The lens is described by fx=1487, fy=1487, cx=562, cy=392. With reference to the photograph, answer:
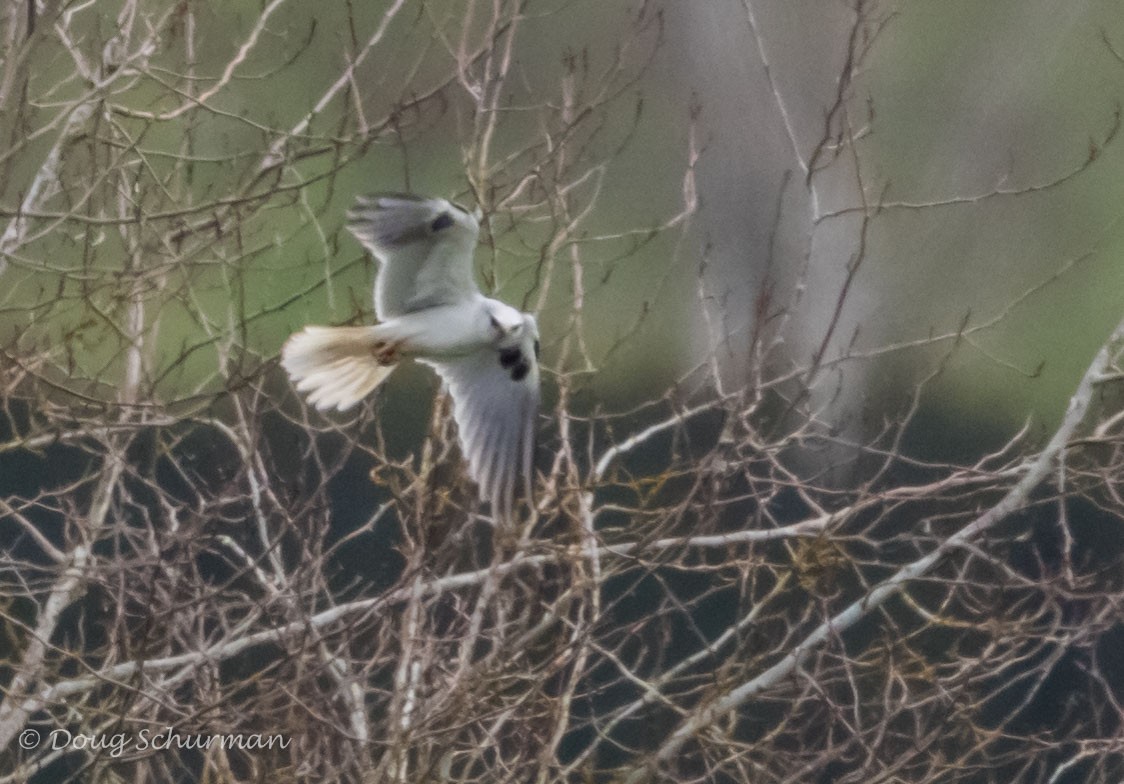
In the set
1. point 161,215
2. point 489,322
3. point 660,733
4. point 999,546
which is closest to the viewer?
point 161,215

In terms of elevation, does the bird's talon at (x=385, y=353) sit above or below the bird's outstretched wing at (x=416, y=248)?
below

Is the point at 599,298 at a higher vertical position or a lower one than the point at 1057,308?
higher

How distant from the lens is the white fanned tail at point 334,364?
13.6 ft

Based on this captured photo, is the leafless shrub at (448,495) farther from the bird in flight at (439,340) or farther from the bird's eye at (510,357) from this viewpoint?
the bird's eye at (510,357)

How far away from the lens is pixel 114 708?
14.0ft

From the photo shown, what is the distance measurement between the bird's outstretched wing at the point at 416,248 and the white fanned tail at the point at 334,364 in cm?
16

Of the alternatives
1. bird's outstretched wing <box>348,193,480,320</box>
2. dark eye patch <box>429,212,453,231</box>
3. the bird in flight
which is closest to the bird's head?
the bird in flight

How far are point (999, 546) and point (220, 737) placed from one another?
3.90m

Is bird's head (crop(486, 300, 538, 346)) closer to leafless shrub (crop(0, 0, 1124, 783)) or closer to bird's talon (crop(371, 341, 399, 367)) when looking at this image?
leafless shrub (crop(0, 0, 1124, 783))

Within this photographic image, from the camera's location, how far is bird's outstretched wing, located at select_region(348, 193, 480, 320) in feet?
13.2

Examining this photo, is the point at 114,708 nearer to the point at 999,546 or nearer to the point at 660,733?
the point at 660,733

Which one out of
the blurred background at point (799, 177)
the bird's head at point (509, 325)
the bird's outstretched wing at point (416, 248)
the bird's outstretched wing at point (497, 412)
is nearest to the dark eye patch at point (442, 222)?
the bird's outstretched wing at point (416, 248)

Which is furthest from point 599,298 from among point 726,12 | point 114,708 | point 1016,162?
point 114,708

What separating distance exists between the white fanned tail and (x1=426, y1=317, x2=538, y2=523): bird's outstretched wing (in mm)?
236
